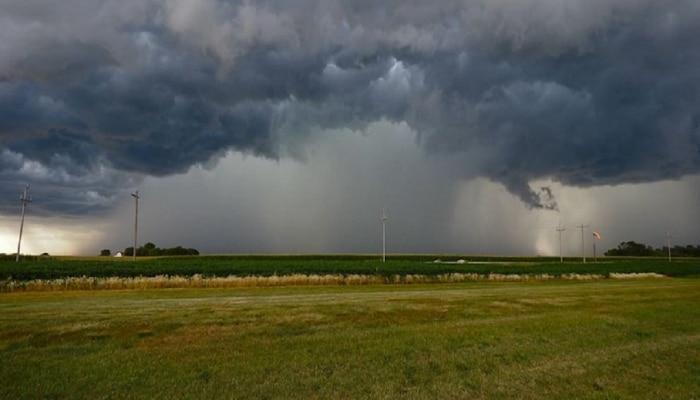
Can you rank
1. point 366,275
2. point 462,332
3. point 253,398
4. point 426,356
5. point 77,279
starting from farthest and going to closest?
point 366,275
point 77,279
point 462,332
point 426,356
point 253,398

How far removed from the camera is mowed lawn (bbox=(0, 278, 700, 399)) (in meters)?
10.6

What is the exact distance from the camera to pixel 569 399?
1046 centimetres

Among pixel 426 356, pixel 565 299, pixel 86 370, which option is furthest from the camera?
pixel 565 299

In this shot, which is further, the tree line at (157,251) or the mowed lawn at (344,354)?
the tree line at (157,251)

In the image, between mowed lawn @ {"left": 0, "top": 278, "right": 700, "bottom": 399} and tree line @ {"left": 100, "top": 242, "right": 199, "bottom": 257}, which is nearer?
mowed lawn @ {"left": 0, "top": 278, "right": 700, "bottom": 399}

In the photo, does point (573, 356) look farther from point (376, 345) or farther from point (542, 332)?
point (376, 345)

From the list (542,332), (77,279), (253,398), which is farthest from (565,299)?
(77,279)

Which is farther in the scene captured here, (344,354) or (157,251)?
(157,251)

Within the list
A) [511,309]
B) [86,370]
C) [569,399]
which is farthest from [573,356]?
[86,370]

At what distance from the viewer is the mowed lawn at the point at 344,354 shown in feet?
34.8

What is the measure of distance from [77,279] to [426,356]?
38126 mm

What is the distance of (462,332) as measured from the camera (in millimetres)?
16250

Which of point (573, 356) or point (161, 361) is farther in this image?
point (573, 356)

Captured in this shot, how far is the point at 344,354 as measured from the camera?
43.2 ft
